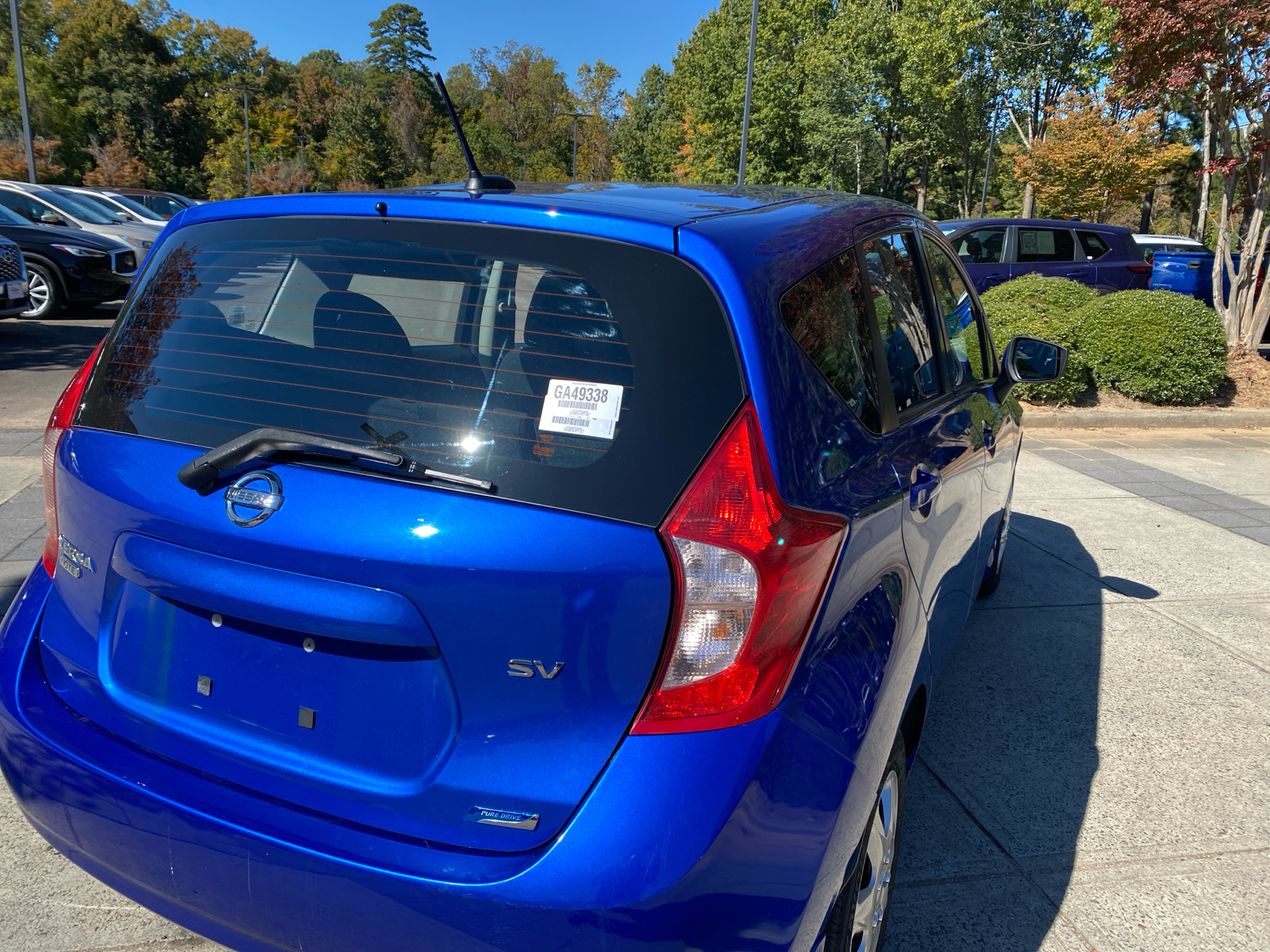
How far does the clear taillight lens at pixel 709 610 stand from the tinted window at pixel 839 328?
0.49 m

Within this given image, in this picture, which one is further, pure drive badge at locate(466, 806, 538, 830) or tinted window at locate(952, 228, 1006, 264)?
tinted window at locate(952, 228, 1006, 264)

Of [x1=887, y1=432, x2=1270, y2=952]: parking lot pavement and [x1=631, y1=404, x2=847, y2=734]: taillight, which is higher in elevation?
[x1=631, y1=404, x2=847, y2=734]: taillight

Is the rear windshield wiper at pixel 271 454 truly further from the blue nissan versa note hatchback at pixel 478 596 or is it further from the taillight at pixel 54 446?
the taillight at pixel 54 446

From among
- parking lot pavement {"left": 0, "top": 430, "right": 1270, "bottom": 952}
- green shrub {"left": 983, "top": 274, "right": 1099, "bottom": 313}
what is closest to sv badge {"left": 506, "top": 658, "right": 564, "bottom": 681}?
parking lot pavement {"left": 0, "top": 430, "right": 1270, "bottom": 952}

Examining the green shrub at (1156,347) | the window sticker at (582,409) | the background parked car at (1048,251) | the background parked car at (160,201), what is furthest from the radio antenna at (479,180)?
the background parked car at (160,201)

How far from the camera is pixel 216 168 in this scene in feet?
250

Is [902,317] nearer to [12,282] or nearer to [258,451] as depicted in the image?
[258,451]

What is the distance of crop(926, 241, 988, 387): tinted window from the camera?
3057mm

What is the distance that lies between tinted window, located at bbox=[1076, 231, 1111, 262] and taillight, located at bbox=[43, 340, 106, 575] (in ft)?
48.6

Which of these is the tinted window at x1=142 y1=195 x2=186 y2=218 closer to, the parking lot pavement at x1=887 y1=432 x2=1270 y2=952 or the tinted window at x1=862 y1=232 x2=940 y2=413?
the parking lot pavement at x1=887 y1=432 x2=1270 y2=952

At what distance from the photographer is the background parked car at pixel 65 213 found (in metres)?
14.7

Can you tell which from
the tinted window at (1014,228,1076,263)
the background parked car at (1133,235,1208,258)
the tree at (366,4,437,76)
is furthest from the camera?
the tree at (366,4,437,76)

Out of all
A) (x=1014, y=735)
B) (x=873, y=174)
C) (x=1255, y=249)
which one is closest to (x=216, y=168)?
(x=873, y=174)

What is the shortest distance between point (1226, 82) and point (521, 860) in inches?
483
